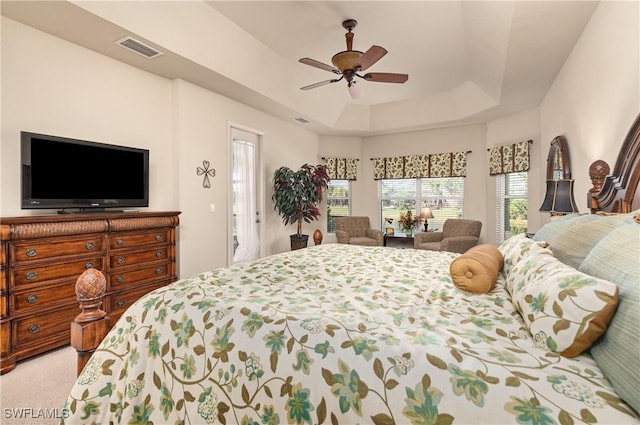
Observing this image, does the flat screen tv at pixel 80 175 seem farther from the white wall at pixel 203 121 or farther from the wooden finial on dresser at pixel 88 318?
the wooden finial on dresser at pixel 88 318

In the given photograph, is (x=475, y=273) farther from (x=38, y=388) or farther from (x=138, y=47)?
(x=138, y=47)

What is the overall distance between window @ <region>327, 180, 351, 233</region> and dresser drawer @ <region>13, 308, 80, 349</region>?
4864mm

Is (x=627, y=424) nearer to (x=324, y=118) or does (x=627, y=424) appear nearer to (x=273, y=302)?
(x=273, y=302)

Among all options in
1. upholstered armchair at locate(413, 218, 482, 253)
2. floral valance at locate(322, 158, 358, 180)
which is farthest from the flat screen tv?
upholstered armchair at locate(413, 218, 482, 253)

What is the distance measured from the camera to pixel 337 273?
199 cm

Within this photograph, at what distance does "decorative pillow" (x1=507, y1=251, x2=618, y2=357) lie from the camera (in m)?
0.86

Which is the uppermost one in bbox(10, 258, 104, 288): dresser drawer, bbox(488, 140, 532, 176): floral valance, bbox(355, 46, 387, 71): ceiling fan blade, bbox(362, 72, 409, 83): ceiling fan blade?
bbox(355, 46, 387, 71): ceiling fan blade

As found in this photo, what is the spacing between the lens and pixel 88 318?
142 cm

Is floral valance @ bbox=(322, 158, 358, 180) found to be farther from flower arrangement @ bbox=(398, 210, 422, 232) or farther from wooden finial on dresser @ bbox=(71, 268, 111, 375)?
wooden finial on dresser @ bbox=(71, 268, 111, 375)

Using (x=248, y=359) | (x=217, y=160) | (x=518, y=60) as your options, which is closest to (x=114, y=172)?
(x=217, y=160)

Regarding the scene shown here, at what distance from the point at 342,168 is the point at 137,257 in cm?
453

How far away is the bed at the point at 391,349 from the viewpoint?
814 millimetres

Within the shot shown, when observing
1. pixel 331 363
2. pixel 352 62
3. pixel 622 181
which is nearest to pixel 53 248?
pixel 331 363

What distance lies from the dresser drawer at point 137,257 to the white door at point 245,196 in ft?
4.06
